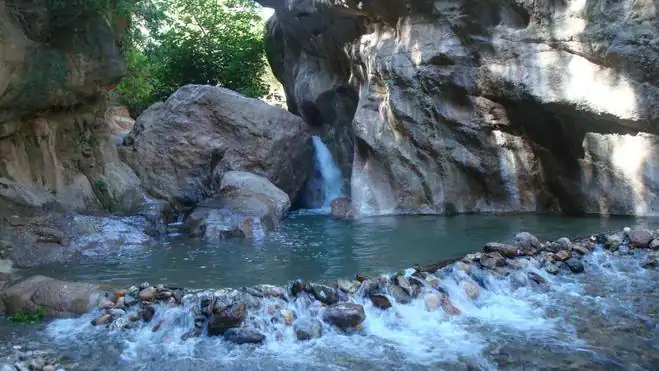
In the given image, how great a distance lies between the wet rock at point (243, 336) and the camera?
4.80m

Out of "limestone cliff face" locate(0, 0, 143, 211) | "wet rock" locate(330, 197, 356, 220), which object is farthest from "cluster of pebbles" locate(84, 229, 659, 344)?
"wet rock" locate(330, 197, 356, 220)

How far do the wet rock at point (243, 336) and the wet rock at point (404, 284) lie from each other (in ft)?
5.09

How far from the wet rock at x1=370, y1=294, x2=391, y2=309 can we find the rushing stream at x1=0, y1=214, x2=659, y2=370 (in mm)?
53

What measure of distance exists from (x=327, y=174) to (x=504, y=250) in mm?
8831

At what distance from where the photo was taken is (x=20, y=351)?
178 inches

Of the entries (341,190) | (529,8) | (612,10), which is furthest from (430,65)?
(341,190)

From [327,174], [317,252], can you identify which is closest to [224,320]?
[317,252]

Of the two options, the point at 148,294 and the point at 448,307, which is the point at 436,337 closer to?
the point at 448,307

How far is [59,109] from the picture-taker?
9.95 meters

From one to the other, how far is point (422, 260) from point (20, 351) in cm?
431

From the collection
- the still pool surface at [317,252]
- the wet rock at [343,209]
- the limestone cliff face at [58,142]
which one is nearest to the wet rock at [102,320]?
the still pool surface at [317,252]

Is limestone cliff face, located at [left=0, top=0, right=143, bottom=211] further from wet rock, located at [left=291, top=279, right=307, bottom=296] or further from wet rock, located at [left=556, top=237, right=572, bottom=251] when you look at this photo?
wet rock, located at [left=556, top=237, right=572, bottom=251]

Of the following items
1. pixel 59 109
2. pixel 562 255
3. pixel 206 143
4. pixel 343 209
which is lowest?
pixel 562 255

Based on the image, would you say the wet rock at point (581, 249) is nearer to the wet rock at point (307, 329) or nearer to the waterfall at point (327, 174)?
the wet rock at point (307, 329)
